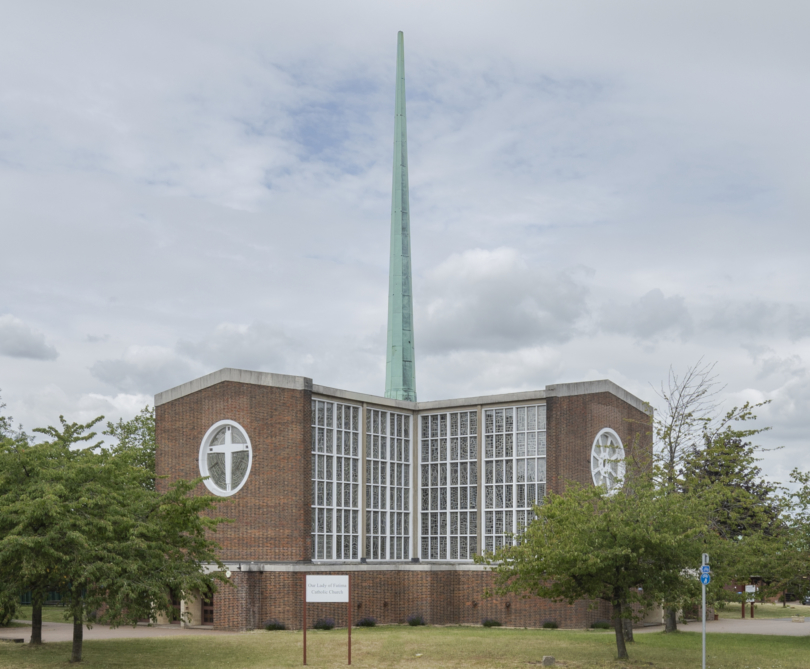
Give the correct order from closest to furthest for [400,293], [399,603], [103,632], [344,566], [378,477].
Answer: [103,632], [344,566], [399,603], [378,477], [400,293]

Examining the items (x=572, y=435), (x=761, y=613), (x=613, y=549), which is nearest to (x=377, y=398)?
(x=572, y=435)

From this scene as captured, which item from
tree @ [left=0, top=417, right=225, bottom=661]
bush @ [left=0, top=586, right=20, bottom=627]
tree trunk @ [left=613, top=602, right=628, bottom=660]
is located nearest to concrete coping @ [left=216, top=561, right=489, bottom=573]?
tree @ [left=0, top=417, right=225, bottom=661]

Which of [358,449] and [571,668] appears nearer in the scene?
[571,668]

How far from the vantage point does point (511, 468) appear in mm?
40219

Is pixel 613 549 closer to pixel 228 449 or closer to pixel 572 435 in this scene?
pixel 572 435

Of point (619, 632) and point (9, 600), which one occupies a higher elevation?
point (9, 600)

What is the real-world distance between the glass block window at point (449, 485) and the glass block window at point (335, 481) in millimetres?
4000

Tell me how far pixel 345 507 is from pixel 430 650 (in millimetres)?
12166

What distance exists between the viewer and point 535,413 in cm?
3991

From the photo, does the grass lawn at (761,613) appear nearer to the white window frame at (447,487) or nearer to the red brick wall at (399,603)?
the red brick wall at (399,603)

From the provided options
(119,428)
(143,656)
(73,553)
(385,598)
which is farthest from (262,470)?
(119,428)

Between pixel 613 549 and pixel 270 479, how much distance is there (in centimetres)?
1631

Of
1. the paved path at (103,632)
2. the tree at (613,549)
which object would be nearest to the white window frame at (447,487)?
the paved path at (103,632)

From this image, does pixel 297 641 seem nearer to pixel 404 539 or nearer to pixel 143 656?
pixel 143 656
